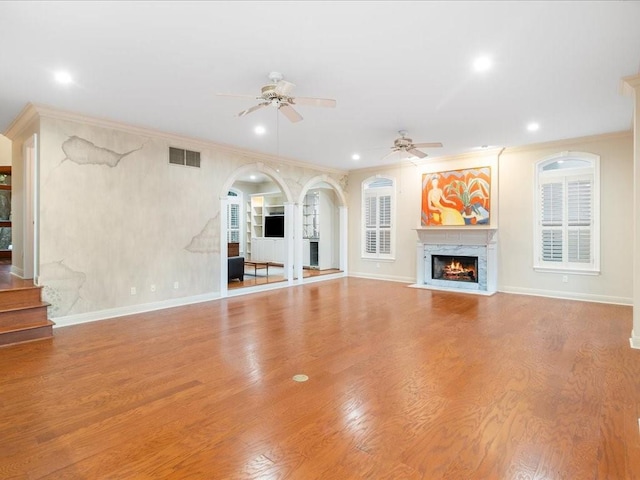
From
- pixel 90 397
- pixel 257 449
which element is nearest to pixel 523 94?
pixel 257 449

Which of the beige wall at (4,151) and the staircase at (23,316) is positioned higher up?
the beige wall at (4,151)

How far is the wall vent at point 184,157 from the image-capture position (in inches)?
241

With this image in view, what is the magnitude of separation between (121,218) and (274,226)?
670 cm

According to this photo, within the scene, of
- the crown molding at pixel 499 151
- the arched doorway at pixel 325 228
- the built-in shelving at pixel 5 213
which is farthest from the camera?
the arched doorway at pixel 325 228

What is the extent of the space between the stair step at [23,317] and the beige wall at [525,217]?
6997 millimetres

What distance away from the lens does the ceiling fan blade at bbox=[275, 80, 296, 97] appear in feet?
11.7

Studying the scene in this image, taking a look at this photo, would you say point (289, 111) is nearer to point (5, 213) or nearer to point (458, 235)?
point (458, 235)

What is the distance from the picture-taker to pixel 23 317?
443cm

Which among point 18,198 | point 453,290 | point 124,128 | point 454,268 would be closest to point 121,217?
point 124,128

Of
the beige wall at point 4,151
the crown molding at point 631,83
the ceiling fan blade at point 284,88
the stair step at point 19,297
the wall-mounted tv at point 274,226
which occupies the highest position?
the beige wall at point 4,151

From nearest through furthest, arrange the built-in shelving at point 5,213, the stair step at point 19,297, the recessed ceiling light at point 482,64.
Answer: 1. the recessed ceiling light at point 482,64
2. the stair step at point 19,297
3. the built-in shelving at point 5,213

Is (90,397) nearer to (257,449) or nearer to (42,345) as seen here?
(257,449)

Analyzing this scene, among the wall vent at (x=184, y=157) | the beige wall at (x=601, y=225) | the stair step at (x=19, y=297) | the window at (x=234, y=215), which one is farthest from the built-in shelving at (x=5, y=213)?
the beige wall at (x=601, y=225)

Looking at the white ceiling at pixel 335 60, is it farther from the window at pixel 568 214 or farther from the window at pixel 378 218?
the window at pixel 378 218
